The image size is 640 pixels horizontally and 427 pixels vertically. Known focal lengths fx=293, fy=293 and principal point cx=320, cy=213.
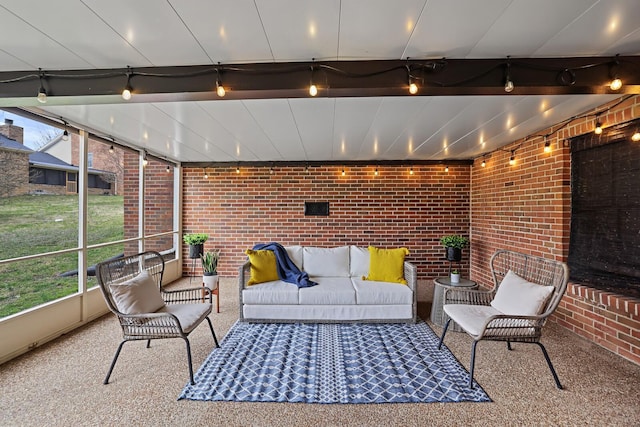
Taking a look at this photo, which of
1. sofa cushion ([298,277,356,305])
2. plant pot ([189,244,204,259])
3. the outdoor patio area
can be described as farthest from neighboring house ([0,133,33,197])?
sofa cushion ([298,277,356,305])

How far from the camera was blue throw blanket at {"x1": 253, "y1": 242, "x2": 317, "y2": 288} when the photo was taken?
3.50 meters

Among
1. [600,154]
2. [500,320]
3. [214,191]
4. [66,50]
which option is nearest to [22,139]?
[66,50]

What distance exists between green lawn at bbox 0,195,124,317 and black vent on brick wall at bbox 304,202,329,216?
3.17 meters

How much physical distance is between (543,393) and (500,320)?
1.72 ft

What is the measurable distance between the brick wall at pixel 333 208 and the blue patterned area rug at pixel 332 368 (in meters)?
2.40

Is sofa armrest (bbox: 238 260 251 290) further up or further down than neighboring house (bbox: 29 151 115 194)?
further down

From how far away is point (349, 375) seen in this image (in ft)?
7.59

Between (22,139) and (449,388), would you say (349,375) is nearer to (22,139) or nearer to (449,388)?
(449,388)

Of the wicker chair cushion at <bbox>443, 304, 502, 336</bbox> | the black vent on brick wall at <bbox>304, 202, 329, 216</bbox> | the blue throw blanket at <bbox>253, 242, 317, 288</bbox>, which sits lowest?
the wicker chair cushion at <bbox>443, 304, 502, 336</bbox>

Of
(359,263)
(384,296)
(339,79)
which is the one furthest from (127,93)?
(359,263)

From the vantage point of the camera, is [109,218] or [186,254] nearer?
[109,218]

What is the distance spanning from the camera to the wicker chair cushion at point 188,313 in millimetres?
2352

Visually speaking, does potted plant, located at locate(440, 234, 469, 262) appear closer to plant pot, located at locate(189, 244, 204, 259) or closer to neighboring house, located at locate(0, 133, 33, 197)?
plant pot, located at locate(189, 244, 204, 259)

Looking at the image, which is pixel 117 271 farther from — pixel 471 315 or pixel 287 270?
pixel 471 315
